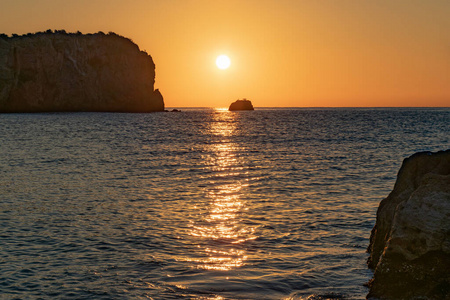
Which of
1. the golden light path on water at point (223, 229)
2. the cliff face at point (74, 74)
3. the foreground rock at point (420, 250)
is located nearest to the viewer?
the foreground rock at point (420, 250)

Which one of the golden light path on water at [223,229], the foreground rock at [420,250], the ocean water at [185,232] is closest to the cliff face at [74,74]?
the ocean water at [185,232]

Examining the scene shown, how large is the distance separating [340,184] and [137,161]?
1419cm

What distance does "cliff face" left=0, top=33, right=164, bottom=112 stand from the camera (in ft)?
433

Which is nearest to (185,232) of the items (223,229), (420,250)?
(223,229)

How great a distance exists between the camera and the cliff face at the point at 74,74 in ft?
433

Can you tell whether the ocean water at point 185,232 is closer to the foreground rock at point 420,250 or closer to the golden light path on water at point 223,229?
the golden light path on water at point 223,229

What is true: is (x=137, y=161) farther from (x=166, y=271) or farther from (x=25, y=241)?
(x=166, y=271)

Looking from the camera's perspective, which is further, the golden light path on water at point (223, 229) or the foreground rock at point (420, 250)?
the golden light path on water at point (223, 229)

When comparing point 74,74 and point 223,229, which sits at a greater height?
point 74,74

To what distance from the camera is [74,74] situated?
467ft

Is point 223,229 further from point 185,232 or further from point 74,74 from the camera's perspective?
point 74,74

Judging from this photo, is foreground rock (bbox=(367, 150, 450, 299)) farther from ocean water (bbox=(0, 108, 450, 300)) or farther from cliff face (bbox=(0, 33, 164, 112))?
cliff face (bbox=(0, 33, 164, 112))

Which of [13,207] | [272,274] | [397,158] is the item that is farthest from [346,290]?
[397,158]

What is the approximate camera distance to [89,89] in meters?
147
